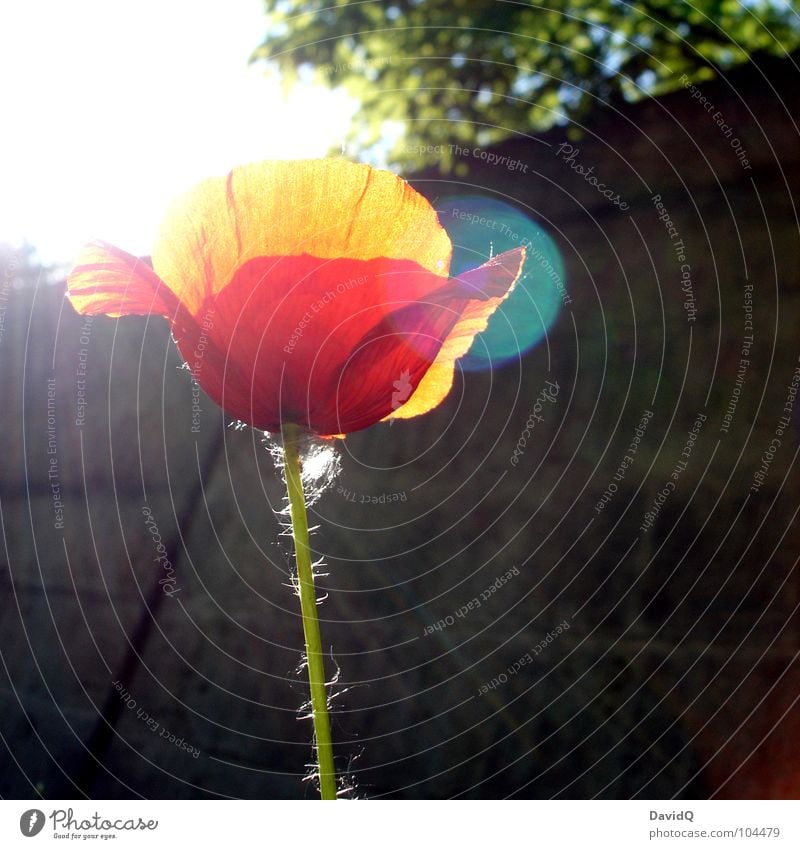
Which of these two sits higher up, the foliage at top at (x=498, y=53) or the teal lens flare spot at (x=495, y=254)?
the foliage at top at (x=498, y=53)

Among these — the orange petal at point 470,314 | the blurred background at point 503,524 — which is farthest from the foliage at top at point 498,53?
the orange petal at point 470,314

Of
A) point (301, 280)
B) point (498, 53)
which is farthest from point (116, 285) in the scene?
point (498, 53)

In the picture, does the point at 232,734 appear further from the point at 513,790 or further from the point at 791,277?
the point at 791,277

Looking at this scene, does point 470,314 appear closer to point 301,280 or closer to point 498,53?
point 301,280

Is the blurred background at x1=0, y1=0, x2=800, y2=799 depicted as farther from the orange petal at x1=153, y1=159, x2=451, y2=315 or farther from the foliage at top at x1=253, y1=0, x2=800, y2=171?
the orange petal at x1=153, y1=159, x2=451, y2=315

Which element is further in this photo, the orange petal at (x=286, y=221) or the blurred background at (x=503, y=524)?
the blurred background at (x=503, y=524)

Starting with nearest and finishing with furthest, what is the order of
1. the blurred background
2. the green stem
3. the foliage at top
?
the green stem
the blurred background
the foliage at top

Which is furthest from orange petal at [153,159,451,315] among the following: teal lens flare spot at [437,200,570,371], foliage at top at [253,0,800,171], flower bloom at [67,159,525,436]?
foliage at top at [253,0,800,171]

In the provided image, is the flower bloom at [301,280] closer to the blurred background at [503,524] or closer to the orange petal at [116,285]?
the orange petal at [116,285]
